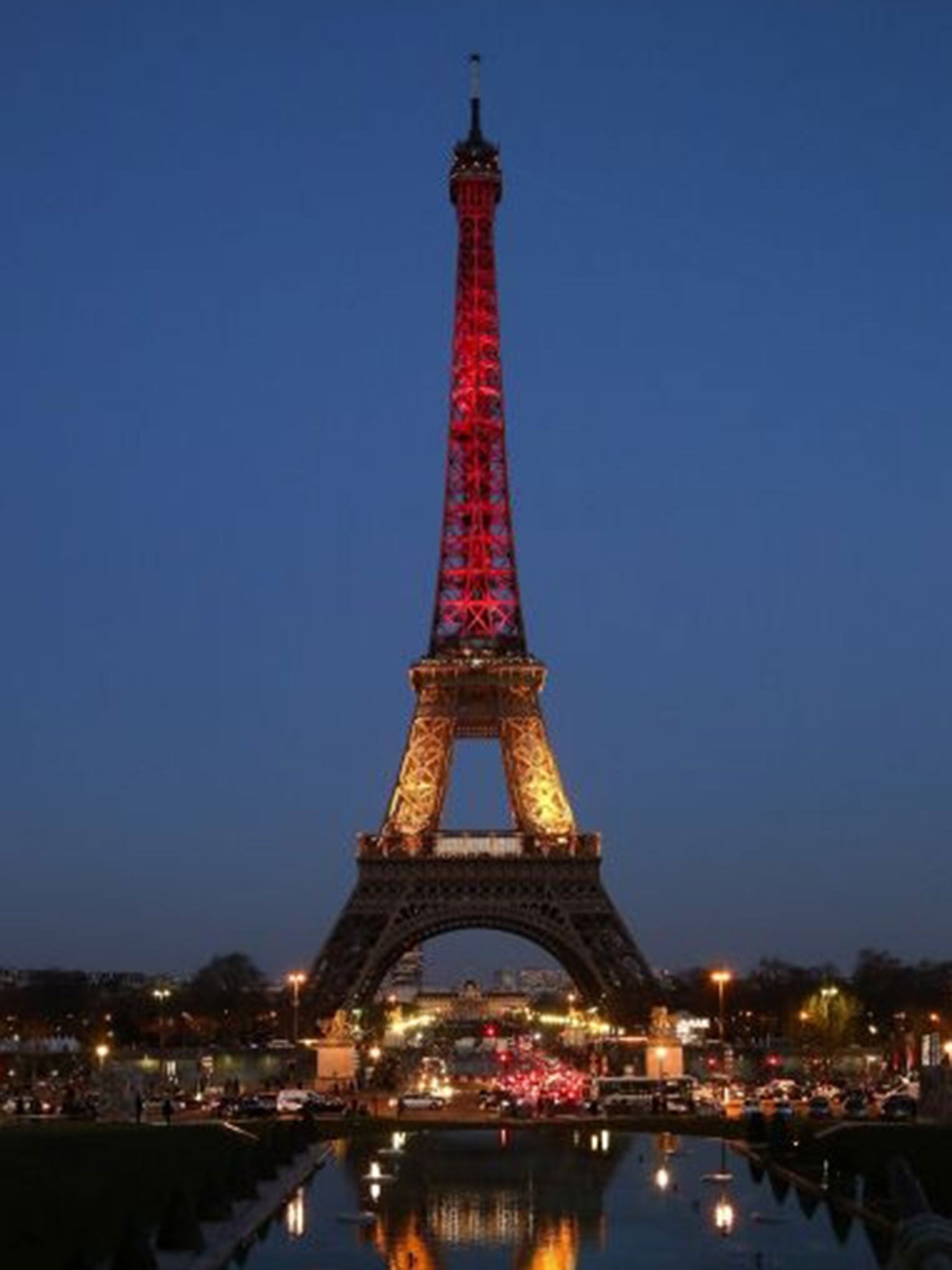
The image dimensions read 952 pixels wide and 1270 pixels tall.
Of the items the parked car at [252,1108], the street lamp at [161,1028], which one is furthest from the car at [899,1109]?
the street lamp at [161,1028]

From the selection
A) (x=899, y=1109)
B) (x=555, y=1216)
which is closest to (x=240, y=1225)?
(x=555, y=1216)

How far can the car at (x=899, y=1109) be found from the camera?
2576 inches

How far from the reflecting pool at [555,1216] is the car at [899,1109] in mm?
11982

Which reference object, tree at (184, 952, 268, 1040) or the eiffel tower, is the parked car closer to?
the eiffel tower

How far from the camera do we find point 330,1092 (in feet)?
292

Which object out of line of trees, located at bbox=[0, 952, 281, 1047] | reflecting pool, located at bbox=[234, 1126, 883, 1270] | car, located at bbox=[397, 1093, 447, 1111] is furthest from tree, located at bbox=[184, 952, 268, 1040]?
reflecting pool, located at bbox=[234, 1126, 883, 1270]

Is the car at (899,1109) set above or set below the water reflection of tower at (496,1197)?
above

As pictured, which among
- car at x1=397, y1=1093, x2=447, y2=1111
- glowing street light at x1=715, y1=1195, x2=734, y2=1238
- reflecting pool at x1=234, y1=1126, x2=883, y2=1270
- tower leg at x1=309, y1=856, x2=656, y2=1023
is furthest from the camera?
tower leg at x1=309, y1=856, x2=656, y2=1023

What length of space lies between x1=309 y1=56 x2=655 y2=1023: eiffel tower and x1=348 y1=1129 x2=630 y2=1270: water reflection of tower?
→ 5087 cm

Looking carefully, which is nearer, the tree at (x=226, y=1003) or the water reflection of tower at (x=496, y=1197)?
the water reflection of tower at (x=496, y=1197)

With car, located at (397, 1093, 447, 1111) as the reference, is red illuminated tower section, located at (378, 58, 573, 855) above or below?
above

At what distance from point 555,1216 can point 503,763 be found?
255 ft

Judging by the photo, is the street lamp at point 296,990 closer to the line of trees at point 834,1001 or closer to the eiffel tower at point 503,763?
the eiffel tower at point 503,763

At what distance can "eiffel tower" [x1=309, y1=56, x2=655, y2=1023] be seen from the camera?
4439 inches
